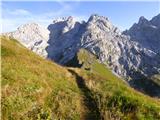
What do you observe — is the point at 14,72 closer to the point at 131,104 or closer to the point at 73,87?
the point at 73,87

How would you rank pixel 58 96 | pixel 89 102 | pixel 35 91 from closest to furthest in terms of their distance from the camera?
pixel 35 91
pixel 58 96
pixel 89 102

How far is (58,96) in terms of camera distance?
2606 centimetres

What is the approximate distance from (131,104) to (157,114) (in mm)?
2232

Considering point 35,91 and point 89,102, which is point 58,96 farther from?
point 89,102

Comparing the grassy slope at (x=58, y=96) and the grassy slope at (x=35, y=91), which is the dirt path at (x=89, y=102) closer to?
the grassy slope at (x=58, y=96)

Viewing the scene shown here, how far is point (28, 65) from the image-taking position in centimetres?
3250

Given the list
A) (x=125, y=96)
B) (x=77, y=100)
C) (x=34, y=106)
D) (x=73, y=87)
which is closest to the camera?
(x=34, y=106)

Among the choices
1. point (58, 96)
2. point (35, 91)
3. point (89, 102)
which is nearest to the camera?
point (35, 91)

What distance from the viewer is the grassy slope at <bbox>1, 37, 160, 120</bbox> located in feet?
70.5

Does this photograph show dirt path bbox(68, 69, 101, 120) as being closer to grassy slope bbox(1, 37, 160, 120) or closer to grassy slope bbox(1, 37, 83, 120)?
grassy slope bbox(1, 37, 160, 120)

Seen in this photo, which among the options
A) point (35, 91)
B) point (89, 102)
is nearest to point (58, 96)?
point (35, 91)

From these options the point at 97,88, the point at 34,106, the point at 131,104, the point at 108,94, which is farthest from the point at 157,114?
the point at 34,106

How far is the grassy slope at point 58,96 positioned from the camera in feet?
70.5

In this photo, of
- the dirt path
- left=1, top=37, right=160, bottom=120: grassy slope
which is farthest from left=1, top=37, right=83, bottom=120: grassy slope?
the dirt path
